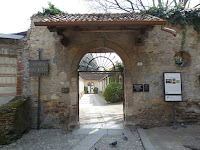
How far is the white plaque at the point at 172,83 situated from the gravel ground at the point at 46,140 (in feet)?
10.5

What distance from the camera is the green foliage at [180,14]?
17.0ft

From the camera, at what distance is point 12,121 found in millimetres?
4000

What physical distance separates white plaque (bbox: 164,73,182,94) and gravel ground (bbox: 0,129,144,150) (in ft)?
6.09

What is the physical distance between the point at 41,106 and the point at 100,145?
2.57m

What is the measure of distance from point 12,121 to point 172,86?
5090mm

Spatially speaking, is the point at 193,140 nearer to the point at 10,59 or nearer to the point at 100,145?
the point at 100,145

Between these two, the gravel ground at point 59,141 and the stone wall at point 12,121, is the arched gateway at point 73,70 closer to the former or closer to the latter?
the gravel ground at point 59,141

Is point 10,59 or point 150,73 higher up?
point 10,59

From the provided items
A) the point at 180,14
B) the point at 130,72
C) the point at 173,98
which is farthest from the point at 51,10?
the point at 173,98

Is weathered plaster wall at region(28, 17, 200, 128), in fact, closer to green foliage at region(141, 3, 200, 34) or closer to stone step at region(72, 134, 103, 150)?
green foliage at region(141, 3, 200, 34)

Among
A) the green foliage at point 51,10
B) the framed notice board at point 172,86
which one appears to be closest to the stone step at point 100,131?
the framed notice board at point 172,86

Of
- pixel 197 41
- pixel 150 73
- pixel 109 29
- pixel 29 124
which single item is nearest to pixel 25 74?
pixel 29 124

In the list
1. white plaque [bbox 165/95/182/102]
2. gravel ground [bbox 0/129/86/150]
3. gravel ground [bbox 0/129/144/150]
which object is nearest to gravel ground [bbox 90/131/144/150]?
gravel ground [bbox 0/129/144/150]

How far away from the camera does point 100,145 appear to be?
377cm
